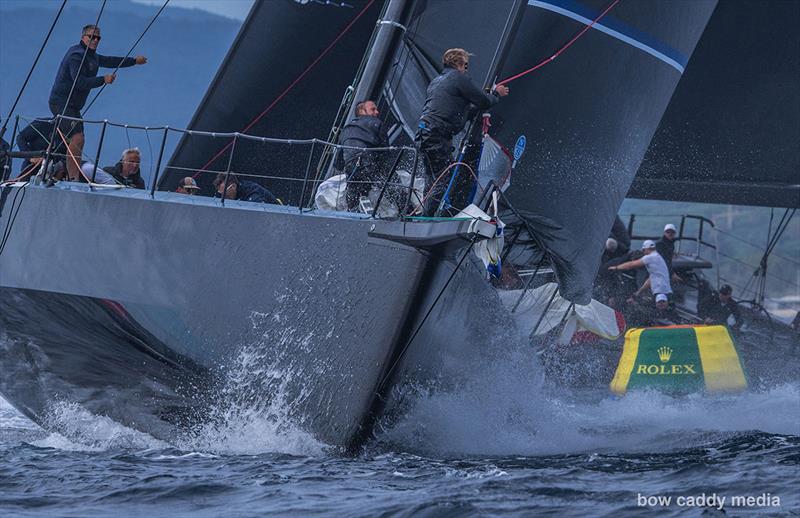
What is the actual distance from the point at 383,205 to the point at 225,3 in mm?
5523

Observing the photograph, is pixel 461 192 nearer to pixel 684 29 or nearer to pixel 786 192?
pixel 684 29

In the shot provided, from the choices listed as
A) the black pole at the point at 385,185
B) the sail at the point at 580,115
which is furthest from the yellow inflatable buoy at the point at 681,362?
the black pole at the point at 385,185

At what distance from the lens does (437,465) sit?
5.38 m

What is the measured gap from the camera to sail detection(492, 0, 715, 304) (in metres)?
7.11

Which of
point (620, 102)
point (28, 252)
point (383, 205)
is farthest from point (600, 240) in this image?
point (28, 252)

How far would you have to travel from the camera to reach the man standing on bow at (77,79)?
7187mm

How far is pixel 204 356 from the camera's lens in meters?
6.06

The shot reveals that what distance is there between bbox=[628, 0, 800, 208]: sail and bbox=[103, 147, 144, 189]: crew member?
18.4 ft

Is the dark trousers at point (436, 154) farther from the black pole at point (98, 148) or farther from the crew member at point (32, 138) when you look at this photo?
the crew member at point (32, 138)

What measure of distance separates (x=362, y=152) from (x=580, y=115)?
1.81 m

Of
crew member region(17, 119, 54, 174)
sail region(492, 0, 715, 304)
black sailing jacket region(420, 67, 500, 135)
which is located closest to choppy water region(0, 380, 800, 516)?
sail region(492, 0, 715, 304)

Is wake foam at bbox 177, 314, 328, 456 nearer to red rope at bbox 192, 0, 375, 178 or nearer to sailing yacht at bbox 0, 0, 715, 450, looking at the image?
sailing yacht at bbox 0, 0, 715, 450

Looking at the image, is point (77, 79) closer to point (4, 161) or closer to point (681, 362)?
point (4, 161)

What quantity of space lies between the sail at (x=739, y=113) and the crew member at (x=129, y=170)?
5.60 metres
